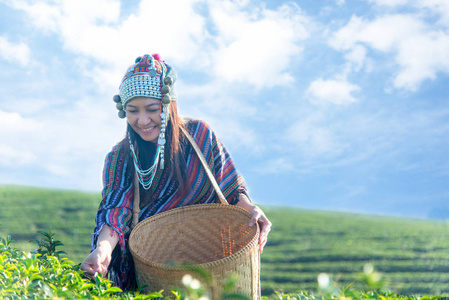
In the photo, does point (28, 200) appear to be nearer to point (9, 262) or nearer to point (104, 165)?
point (104, 165)

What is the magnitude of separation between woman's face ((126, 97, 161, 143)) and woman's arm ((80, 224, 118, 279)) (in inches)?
18.3

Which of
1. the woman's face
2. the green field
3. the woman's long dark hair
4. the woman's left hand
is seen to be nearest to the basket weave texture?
the woman's left hand

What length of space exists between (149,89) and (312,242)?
5.28 metres

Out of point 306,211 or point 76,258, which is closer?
point 76,258

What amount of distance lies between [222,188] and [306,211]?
26.1 ft

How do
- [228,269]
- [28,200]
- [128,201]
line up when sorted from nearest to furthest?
[228,269] < [128,201] < [28,200]

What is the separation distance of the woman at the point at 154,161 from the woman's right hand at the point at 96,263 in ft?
0.89

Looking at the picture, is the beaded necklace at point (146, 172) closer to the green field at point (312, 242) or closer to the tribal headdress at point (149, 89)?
the tribal headdress at point (149, 89)

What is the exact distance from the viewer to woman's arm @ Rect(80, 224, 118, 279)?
1645 millimetres

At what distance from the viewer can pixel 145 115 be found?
2154 millimetres

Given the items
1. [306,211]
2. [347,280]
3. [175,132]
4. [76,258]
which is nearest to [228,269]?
[175,132]

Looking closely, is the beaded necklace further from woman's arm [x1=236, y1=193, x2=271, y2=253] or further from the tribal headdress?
woman's arm [x1=236, y1=193, x2=271, y2=253]

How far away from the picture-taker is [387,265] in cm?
588

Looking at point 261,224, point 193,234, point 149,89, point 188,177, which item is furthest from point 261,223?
point 149,89
